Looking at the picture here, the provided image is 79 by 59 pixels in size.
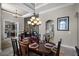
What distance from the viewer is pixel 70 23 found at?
212 cm

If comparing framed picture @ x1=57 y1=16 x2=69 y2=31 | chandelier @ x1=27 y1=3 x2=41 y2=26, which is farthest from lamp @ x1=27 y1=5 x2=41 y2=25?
framed picture @ x1=57 y1=16 x2=69 y2=31

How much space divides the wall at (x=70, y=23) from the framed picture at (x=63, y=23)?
0.06 meters

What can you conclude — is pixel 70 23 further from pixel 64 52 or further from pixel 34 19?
pixel 34 19

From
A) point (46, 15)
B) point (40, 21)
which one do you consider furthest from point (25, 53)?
point (46, 15)

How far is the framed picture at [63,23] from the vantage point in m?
2.14

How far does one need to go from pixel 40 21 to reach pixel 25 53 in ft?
2.29

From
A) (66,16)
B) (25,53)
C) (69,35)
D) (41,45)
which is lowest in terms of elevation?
(25,53)

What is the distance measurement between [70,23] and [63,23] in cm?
13

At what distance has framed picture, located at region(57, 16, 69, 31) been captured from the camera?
2.14 m

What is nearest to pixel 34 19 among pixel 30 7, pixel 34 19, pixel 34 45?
pixel 34 19

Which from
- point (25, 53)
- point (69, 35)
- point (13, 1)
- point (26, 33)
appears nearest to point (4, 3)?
point (13, 1)

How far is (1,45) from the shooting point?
2.10 metres

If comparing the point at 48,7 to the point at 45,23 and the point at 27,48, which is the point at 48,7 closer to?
the point at 45,23

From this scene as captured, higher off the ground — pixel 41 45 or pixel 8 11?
pixel 8 11
